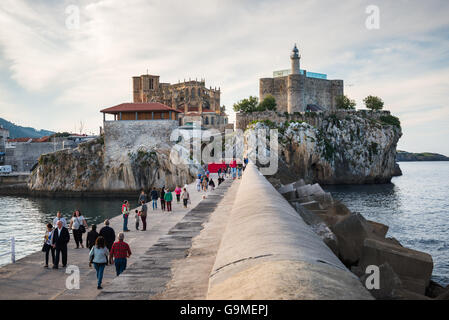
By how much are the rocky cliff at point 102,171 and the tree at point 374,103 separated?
157 ft

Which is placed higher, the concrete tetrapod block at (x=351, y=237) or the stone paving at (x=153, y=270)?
the stone paving at (x=153, y=270)

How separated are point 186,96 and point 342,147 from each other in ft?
150

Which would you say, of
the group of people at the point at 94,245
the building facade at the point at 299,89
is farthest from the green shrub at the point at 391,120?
the group of people at the point at 94,245

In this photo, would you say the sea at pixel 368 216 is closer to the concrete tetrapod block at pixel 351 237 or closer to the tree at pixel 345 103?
the concrete tetrapod block at pixel 351 237

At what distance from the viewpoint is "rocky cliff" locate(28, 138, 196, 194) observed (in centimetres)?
5022

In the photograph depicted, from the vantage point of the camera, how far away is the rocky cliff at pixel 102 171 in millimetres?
50219

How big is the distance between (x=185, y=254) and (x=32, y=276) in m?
6.01

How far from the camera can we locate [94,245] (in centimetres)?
870

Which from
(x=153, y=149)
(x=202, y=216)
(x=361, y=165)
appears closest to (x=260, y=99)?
(x=361, y=165)

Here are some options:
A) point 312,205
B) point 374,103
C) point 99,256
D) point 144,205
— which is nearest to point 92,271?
point 99,256

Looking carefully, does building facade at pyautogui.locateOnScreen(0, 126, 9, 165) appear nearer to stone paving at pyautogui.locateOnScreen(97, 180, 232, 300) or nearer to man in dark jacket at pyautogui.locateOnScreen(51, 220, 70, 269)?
man in dark jacket at pyautogui.locateOnScreen(51, 220, 70, 269)

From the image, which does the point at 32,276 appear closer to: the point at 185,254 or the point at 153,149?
the point at 185,254

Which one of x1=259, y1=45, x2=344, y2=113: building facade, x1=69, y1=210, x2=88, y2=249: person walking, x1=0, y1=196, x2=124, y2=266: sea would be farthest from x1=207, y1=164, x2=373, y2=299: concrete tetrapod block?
x1=259, y1=45, x2=344, y2=113: building facade
